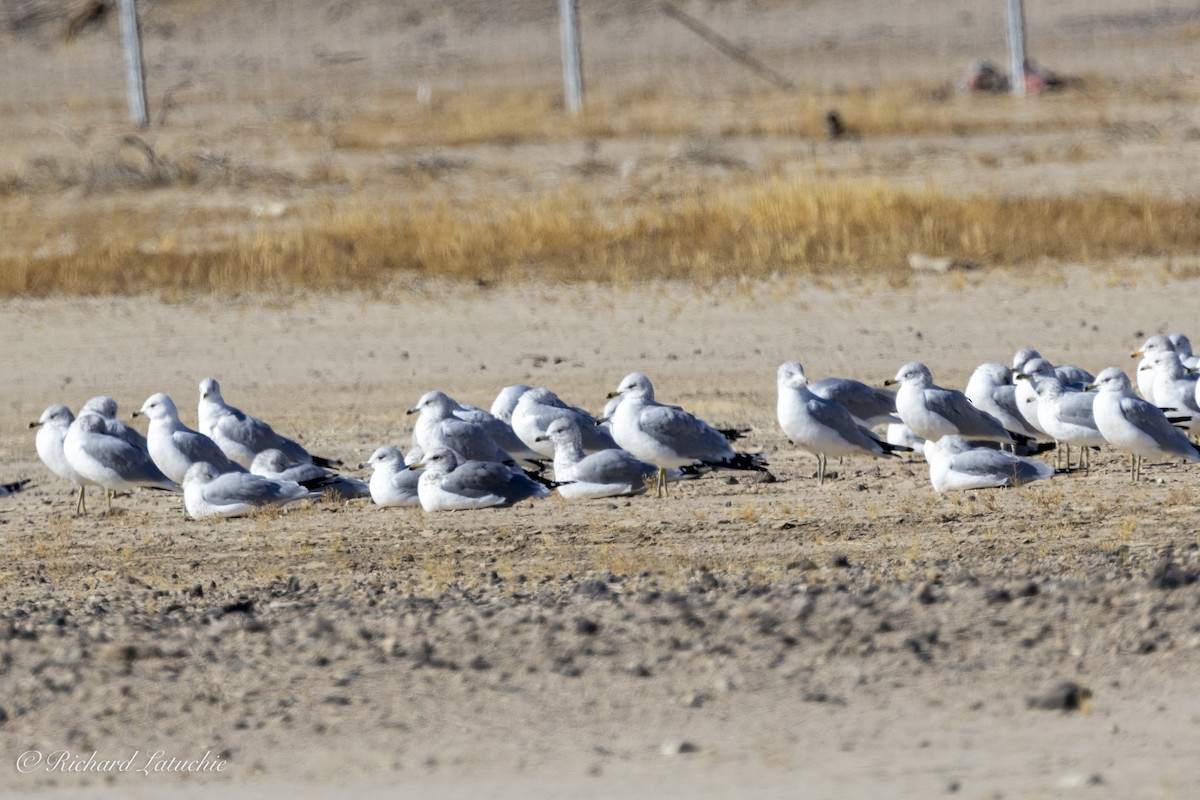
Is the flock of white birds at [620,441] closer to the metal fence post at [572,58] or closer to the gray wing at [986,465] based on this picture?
the gray wing at [986,465]

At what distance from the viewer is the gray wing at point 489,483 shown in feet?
29.2

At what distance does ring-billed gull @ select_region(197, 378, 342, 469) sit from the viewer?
1009cm

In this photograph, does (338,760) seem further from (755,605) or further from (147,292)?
(147,292)

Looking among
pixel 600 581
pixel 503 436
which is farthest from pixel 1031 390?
pixel 600 581

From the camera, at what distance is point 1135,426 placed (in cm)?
900

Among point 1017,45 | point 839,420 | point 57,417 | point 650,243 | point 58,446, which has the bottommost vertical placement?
point 839,420

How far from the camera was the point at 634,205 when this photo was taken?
17891 mm

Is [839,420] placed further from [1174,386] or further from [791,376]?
[1174,386]

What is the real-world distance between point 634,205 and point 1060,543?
34.5 feet

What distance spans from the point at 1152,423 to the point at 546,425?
296cm

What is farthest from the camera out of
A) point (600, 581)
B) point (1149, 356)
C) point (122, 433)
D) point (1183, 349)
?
point (1183, 349)

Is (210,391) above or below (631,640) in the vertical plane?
above

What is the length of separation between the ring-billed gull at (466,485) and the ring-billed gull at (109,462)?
1.39 meters

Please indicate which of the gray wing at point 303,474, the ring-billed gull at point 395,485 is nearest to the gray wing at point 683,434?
the ring-billed gull at point 395,485
